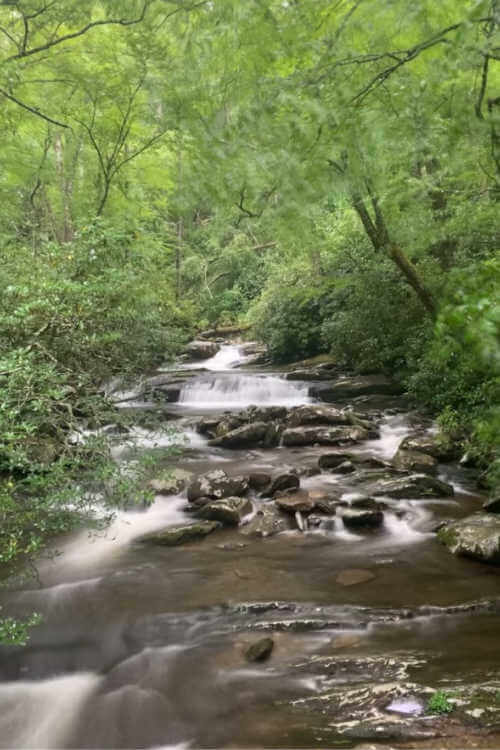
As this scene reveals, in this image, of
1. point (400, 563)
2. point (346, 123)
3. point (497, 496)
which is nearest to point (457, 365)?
point (497, 496)

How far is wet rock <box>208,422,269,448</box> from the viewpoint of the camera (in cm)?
1120

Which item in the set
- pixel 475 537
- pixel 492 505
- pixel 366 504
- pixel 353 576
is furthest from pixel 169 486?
pixel 492 505

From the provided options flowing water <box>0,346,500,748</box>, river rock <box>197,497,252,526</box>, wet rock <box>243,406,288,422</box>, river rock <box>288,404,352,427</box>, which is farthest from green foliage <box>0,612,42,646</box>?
wet rock <box>243,406,288,422</box>

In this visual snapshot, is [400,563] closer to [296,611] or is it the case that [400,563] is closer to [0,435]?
[296,611]

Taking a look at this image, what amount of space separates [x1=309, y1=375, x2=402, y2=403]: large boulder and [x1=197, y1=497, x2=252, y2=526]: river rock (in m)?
7.32

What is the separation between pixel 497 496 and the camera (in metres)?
6.99

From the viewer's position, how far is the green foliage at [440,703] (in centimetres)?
329

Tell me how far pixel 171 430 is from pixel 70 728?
109 inches

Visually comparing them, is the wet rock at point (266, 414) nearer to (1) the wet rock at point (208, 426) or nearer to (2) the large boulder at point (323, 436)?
(1) the wet rock at point (208, 426)

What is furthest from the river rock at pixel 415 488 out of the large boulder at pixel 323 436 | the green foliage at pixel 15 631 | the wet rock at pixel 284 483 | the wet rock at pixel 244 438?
the green foliage at pixel 15 631

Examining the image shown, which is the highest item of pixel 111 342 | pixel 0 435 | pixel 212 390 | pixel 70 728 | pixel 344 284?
pixel 344 284

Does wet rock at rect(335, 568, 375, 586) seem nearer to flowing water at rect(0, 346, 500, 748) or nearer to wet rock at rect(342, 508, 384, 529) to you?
flowing water at rect(0, 346, 500, 748)

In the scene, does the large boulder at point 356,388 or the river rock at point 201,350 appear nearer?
the large boulder at point 356,388

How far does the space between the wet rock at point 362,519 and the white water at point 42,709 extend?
12.7 feet
